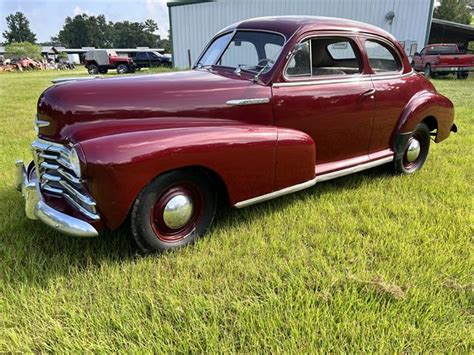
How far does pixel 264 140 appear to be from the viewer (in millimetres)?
2869

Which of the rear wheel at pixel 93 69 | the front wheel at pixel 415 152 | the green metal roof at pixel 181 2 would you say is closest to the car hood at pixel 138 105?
the front wheel at pixel 415 152

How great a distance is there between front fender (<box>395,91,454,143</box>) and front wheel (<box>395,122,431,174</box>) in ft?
0.55

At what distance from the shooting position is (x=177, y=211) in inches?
105

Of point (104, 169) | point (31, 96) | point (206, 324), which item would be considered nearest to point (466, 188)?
point (206, 324)

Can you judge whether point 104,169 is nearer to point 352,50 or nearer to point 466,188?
point 352,50

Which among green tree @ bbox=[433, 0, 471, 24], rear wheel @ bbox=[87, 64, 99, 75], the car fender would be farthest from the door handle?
green tree @ bbox=[433, 0, 471, 24]

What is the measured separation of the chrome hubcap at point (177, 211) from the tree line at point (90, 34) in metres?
108

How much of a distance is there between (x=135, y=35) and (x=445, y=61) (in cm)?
10734

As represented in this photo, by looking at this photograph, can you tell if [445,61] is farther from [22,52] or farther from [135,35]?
[135,35]

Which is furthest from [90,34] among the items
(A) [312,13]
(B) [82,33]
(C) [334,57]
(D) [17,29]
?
(C) [334,57]

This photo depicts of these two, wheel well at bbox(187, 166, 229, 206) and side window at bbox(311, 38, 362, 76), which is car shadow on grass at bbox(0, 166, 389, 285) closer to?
wheel well at bbox(187, 166, 229, 206)

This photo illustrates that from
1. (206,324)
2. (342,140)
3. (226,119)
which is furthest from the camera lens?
(342,140)

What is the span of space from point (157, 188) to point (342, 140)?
1.98 m

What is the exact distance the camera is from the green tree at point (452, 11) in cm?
4462
